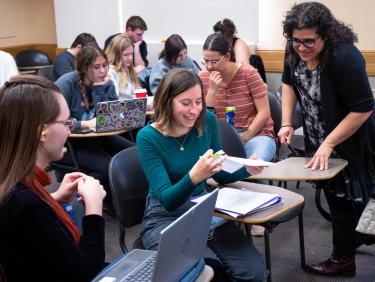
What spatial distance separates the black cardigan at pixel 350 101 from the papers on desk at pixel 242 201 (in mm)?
547

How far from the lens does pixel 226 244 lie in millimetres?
1896

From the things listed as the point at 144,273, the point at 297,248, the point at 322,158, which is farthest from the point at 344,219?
the point at 144,273

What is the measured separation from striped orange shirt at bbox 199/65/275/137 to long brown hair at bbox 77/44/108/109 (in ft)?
2.66

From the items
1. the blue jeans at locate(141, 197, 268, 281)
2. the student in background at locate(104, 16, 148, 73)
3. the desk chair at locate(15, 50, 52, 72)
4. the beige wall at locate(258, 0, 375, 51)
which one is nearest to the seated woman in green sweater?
the blue jeans at locate(141, 197, 268, 281)

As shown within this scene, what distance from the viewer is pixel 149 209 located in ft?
6.42

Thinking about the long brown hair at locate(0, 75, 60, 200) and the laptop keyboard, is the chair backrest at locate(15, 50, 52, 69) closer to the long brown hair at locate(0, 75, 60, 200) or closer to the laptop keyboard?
the long brown hair at locate(0, 75, 60, 200)

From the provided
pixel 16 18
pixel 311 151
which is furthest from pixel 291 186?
pixel 16 18

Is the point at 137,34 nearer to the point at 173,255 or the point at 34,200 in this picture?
the point at 34,200

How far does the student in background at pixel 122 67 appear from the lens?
3.97 m

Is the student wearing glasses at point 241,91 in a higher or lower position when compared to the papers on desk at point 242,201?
higher

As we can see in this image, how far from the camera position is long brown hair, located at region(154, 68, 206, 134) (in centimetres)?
201

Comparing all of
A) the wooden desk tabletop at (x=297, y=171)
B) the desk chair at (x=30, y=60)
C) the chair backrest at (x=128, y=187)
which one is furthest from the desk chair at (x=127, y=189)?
the desk chair at (x=30, y=60)

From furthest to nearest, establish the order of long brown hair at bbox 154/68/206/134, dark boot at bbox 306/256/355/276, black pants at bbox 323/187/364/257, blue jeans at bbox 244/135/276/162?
blue jeans at bbox 244/135/276/162, dark boot at bbox 306/256/355/276, black pants at bbox 323/187/364/257, long brown hair at bbox 154/68/206/134

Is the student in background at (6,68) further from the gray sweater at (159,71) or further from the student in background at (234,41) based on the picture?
the student in background at (234,41)
